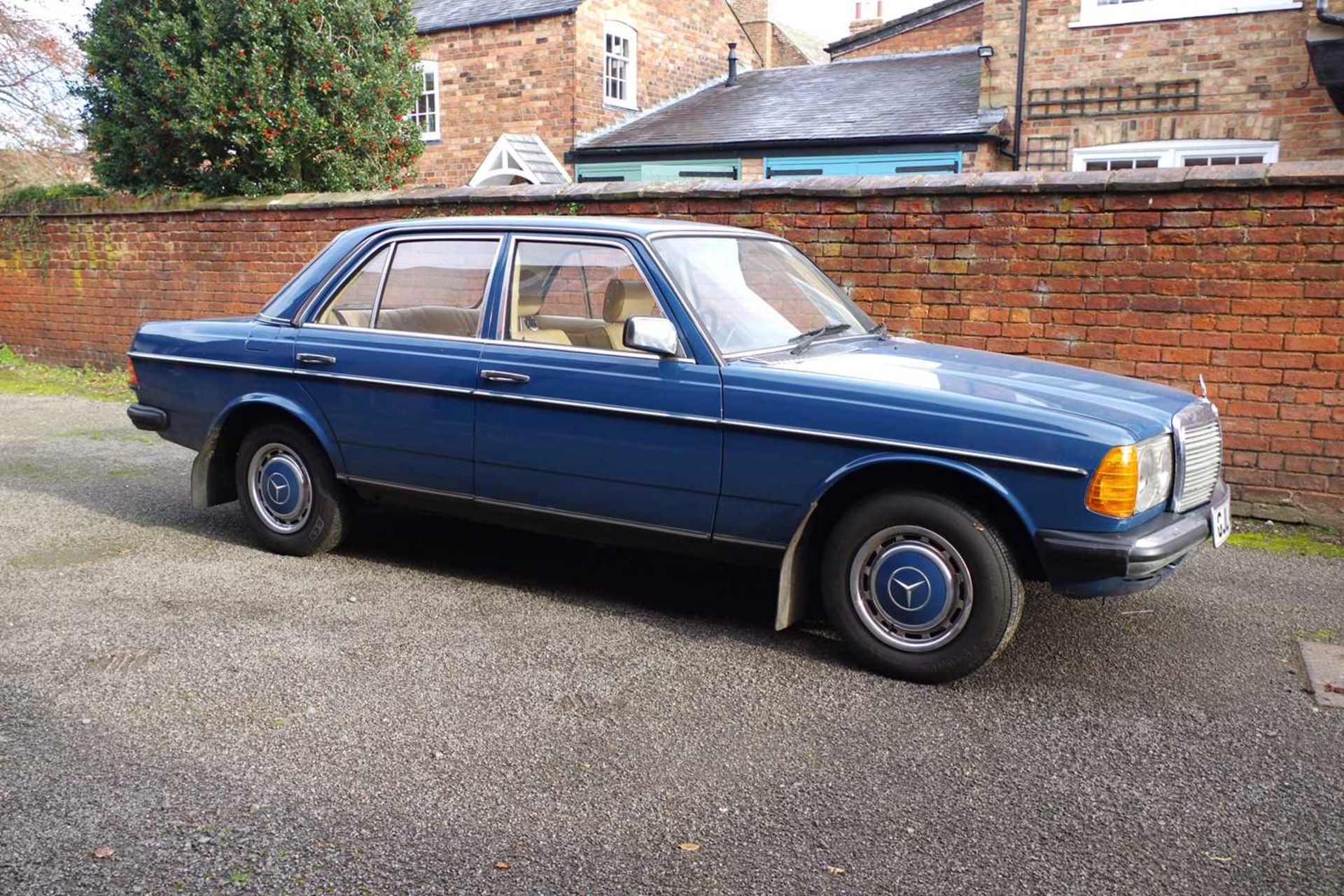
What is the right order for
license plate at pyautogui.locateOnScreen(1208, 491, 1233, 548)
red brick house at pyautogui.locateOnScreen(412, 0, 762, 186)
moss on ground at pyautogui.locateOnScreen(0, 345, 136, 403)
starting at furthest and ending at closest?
red brick house at pyautogui.locateOnScreen(412, 0, 762, 186) → moss on ground at pyautogui.locateOnScreen(0, 345, 136, 403) → license plate at pyautogui.locateOnScreen(1208, 491, 1233, 548)

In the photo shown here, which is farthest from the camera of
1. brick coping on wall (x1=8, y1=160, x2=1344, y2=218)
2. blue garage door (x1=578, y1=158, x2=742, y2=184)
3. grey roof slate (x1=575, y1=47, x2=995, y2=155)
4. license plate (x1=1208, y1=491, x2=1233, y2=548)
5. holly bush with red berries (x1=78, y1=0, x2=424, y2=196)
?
blue garage door (x1=578, y1=158, x2=742, y2=184)

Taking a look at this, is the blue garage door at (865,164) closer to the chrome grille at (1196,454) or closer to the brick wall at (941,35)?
the brick wall at (941,35)

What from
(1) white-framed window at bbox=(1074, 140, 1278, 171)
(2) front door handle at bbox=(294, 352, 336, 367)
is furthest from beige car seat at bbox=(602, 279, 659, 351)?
(1) white-framed window at bbox=(1074, 140, 1278, 171)

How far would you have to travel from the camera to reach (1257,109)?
43.2 ft

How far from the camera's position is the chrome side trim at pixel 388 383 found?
5.05 m

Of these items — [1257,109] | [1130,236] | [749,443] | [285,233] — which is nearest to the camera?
[749,443]

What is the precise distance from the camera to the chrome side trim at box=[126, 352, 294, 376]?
5559 millimetres

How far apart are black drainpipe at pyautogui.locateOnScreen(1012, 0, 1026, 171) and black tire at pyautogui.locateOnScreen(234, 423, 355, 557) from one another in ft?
38.3

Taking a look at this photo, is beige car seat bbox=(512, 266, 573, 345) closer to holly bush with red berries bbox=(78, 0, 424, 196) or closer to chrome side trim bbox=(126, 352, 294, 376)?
chrome side trim bbox=(126, 352, 294, 376)

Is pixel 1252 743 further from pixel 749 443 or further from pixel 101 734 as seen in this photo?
pixel 101 734

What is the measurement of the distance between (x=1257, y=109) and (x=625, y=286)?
1136cm

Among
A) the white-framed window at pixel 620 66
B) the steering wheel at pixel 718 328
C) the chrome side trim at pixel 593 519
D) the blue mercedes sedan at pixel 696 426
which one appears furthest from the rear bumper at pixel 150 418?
the white-framed window at pixel 620 66

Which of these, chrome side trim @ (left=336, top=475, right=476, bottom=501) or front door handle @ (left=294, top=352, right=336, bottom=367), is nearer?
chrome side trim @ (left=336, top=475, right=476, bottom=501)

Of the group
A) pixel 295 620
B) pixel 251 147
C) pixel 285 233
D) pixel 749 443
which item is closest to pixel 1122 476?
pixel 749 443
